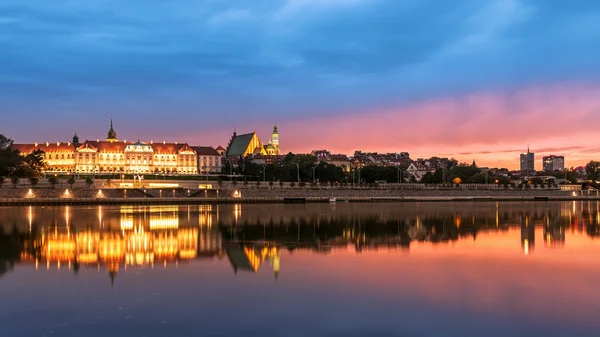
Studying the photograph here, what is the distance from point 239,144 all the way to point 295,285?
17392 cm

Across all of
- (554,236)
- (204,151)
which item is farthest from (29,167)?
(554,236)

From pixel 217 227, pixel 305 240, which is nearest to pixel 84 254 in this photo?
pixel 305 240

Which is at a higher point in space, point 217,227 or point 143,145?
point 143,145

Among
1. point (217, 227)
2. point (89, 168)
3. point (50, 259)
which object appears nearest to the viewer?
point (50, 259)

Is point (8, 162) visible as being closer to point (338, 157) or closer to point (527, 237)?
point (527, 237)

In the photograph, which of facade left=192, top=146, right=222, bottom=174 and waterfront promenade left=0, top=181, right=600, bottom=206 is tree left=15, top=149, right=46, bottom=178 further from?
facade left=192, top=146, right=222, bottom=174

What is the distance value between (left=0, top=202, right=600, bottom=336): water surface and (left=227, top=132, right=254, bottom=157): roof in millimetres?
157398

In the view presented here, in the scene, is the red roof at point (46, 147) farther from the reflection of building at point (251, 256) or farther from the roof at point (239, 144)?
the reflection of building at point (251, 256)

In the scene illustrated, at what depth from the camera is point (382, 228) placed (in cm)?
3061

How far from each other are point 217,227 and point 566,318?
69.5 ft

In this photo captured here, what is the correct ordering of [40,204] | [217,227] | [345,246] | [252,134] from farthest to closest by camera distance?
1. [252,134]
2. [40,204]
3. [217,227]
4. [345,246]

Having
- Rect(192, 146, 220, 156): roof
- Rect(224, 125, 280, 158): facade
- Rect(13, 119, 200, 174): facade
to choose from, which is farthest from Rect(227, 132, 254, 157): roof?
Rect(13, 119, 200, 174): facade

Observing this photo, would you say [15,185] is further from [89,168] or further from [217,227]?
[89,168]

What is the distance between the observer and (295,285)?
A: 14.1 m
